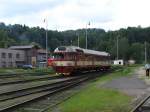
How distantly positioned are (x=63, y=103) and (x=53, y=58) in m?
28.2

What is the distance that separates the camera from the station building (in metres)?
120

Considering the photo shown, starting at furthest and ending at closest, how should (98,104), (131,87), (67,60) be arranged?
(67,60)
(131,87)
(98,104)

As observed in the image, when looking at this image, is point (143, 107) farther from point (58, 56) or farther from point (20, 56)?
point (20, 56)

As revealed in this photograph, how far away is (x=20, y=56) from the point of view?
13662cm

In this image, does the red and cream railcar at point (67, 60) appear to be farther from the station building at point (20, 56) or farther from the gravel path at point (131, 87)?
the station building at point (20, 56)

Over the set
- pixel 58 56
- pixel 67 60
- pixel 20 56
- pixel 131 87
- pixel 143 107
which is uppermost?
pixel 20 56

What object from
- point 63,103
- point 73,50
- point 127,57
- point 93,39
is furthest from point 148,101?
point 93,39

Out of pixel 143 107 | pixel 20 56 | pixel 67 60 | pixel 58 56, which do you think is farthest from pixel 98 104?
pixel 20 56

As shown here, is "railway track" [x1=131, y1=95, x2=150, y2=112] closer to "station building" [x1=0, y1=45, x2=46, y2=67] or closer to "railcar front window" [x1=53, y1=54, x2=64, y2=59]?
"railcar front window" [x1=53, y1=54, x2=64, y2=59]

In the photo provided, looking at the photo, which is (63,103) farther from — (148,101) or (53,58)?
(53,58)

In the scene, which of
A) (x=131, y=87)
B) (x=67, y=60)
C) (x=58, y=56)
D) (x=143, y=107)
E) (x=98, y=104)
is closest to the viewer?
(x=143, y=107)

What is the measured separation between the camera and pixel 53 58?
45906 mm

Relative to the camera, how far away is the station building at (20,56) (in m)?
120

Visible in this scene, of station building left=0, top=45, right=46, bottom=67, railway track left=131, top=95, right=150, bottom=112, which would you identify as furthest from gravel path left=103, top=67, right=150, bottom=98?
station building left=0, top=45, right=46, bottom=67
